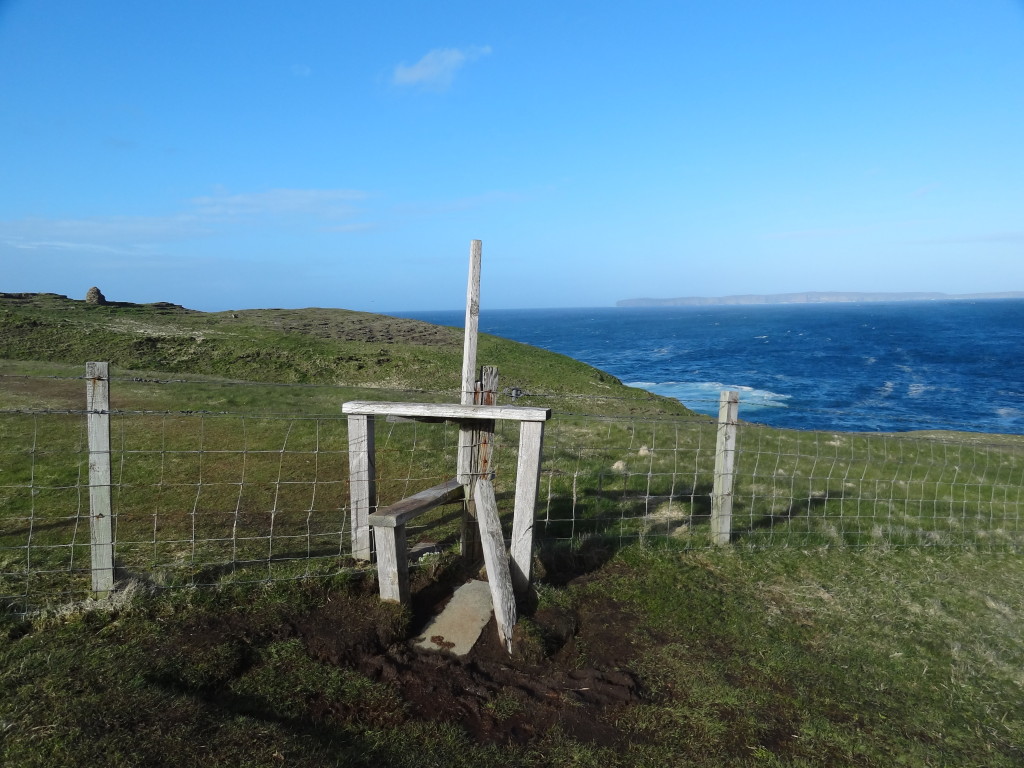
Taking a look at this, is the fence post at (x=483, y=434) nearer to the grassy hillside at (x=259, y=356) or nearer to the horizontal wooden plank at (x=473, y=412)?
the horizontal wooden plank at (x=473, y=412)

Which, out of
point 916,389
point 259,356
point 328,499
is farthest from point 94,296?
point 916,389

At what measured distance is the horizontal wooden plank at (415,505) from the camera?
607 centimetres

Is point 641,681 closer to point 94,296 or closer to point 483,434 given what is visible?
point 483,434

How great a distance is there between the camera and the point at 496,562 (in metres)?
6.23

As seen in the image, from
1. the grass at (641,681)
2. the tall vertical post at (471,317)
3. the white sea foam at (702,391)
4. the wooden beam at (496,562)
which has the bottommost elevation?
the white sea foam at (702,391)

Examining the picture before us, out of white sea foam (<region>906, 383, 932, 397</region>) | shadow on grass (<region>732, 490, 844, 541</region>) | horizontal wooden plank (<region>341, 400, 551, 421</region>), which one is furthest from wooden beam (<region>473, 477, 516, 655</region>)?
white sea foam (<region>906, 383, 932, 397</region>)

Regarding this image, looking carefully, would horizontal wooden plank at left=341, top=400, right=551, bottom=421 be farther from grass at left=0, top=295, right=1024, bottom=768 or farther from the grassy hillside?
Answer: the grassy hillside

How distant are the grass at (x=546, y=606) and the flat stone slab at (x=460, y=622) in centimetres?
27

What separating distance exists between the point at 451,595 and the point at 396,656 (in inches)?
44.6

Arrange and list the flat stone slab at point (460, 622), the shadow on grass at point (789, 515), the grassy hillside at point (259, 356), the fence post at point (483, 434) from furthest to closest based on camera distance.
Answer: the grassy hillside at point (259, 356), the shadow on grass at point (789, 515), the fence post at point (483, 434), the flat stone slab at point (460, 622)

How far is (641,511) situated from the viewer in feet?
31.3

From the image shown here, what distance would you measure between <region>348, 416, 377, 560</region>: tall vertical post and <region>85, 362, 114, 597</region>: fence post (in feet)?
7.06

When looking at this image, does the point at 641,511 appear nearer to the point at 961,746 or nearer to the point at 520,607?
the point at 520,607

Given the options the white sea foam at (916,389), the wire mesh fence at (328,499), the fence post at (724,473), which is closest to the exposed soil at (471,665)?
the wire mesh fence at (328,499)
